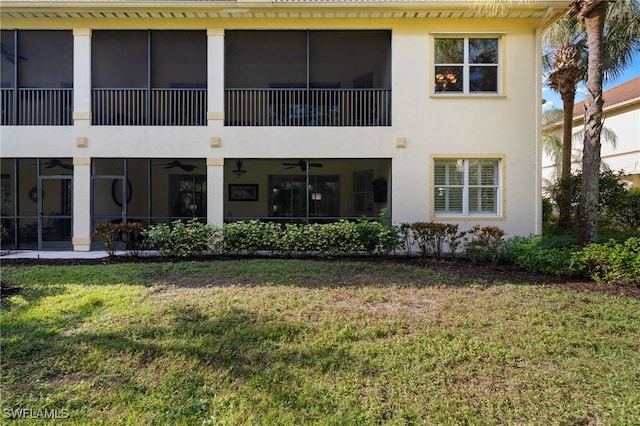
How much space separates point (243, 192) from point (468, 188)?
803cm

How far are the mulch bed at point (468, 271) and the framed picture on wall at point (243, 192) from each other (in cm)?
504

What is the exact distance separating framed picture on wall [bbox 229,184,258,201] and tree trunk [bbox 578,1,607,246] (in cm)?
1033

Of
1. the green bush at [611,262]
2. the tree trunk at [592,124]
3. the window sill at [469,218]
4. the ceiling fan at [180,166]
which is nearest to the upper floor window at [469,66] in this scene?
the tree trunk at [592,124]

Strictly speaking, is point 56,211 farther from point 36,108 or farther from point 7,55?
point 7,55

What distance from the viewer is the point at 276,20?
1084 centimetres

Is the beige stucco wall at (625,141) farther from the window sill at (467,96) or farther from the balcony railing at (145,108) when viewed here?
the balcony railing at (145,108)

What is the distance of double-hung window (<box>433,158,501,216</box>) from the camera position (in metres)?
11.0

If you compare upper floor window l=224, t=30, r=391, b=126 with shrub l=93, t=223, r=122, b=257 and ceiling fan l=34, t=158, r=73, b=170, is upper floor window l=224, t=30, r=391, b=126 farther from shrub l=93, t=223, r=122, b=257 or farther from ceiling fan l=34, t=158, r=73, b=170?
ceiling fan l=34, t=158, r=73, b=170

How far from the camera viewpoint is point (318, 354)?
413 cm

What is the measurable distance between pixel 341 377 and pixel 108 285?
4995 mm

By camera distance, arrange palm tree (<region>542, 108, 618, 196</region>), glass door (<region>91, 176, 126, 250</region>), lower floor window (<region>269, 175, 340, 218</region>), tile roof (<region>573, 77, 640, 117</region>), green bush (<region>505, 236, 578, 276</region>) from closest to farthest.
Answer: green bush (<region>505, 236, 578, 276</region>)
glass door (<region>91, 176, 126, 250</region>)
lower floor window (<region>269, 175, 340, 218</region>)
tile roof (<region>573, 77, 640, 117</region>)
palm tree (<region>542, 108, 618, 196</region>)

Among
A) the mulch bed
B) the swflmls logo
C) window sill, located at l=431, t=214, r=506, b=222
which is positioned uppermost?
window sill, located at l=431, t=214, r=506, b=222

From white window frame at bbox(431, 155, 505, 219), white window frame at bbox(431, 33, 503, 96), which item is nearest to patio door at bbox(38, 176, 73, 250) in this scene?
white window frame at bbox(431, 155, 505, 219)

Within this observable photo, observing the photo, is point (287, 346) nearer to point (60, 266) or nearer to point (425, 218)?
point (60, 266)
